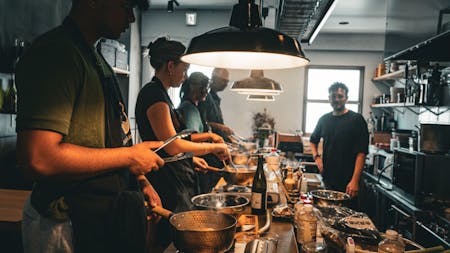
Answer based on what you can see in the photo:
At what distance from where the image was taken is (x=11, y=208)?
209cm

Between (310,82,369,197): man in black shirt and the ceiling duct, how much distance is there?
2.58ft

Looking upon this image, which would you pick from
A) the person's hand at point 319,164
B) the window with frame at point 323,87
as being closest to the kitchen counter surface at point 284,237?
the person's hand at point 319,164

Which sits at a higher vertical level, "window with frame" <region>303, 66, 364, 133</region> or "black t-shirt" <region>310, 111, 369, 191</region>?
"window with frame" <region>303, 66, 364, 133</region>

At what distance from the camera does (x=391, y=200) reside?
13.5ft

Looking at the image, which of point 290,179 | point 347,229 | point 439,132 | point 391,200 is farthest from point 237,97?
point 347,229

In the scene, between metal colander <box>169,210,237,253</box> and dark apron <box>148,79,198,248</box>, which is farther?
dark apron <box>148,79,198,248</box>

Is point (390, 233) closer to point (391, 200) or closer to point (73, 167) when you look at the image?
point (73, 167)

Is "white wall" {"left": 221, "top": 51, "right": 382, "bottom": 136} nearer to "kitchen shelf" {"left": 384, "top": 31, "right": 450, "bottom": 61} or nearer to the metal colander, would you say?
"kitchen shelf" {"left": 384, "top": 31, "right": 450, "bottom": 61}

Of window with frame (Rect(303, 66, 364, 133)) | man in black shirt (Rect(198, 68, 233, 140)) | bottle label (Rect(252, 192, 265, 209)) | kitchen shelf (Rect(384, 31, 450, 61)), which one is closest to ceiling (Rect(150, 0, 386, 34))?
window with frame (Rect(303, 66, 364, 133))

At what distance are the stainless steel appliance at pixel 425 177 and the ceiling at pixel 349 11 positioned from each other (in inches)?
113

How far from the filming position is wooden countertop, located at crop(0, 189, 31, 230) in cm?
187

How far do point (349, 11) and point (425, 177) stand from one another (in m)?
3.52

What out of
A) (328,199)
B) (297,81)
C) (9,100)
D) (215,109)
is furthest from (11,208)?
(297,81)

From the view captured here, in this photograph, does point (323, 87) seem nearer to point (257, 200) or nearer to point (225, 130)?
point (225, 130)
